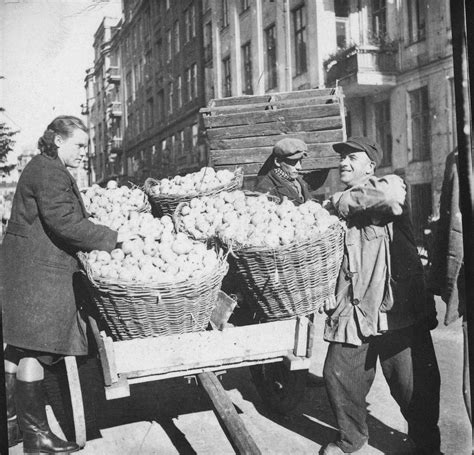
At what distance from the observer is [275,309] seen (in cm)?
256

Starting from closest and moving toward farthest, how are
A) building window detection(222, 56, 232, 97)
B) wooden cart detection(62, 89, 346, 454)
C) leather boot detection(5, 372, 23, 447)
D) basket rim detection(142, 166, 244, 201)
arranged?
1. wooden cart detection(62, 89, 346, 454)
2. leather boot detection(5, 372, 23, 447)
3. basket rim detection(142, 166, 244, 201)
4. building window detection(222, 56, 232, 97)

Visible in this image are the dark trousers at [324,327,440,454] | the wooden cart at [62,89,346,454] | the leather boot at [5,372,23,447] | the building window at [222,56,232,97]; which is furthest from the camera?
the building window at [222,56,232,97]

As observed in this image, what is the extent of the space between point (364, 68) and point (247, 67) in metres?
1.03

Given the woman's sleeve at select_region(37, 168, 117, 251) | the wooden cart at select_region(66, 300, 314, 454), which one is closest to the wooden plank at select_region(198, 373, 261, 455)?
the wooden cart at select_region(66, 300, 314, 454)

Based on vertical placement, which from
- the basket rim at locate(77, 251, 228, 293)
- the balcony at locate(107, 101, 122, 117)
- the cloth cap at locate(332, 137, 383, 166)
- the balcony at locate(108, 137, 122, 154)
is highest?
the balcony at locate(107, 101, 122, 117)

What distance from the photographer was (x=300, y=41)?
12.8ft

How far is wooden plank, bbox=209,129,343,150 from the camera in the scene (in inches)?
149

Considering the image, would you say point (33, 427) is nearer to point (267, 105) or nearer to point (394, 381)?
point (394, 381)

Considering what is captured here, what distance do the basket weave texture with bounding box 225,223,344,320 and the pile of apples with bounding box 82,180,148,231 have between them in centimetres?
73

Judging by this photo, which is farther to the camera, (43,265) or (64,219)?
(43,265)

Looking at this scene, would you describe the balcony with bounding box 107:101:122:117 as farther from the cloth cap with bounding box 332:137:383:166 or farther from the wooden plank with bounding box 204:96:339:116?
the cloth cap with bounding box 332:137:383:166

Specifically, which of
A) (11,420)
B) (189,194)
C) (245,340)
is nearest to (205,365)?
(245,340)

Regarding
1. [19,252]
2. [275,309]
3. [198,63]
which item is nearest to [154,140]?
[198,63]

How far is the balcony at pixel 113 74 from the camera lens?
309 cm
